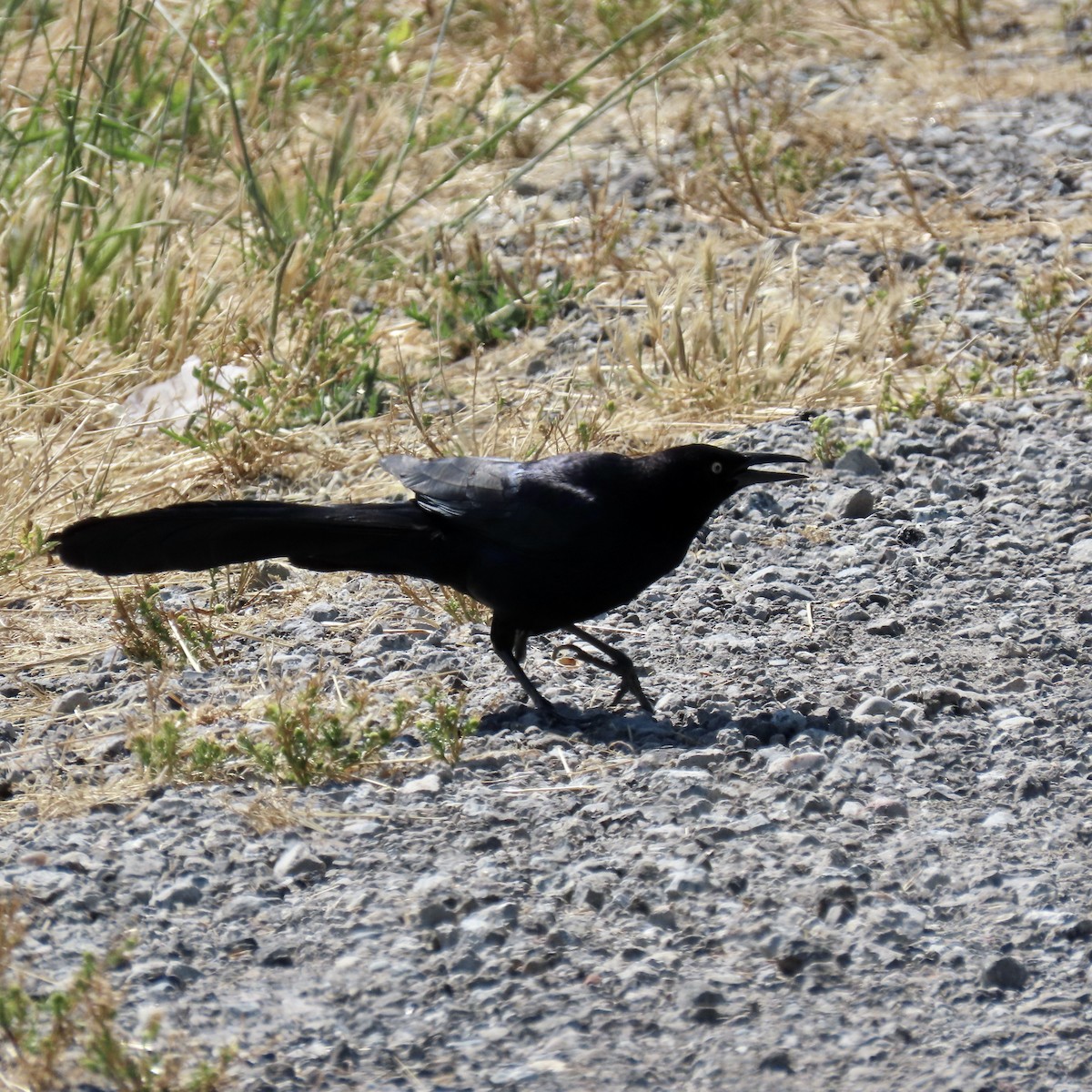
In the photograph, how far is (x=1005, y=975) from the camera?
2.79 metres

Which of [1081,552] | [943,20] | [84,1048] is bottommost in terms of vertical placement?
[1081,552]

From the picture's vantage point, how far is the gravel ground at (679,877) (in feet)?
8.63

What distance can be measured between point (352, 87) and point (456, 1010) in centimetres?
700

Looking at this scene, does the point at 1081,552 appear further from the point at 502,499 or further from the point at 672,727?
the point at 502,499

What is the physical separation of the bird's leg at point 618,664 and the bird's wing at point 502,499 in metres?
0.29

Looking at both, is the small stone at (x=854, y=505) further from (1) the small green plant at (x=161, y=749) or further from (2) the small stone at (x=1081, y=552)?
(1) the small green plant at (x=161, y=749)

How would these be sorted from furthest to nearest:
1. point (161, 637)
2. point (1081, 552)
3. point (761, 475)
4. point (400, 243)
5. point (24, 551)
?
Answer: point (400, 243) < point (24, 551) < point (1081, 552) < point (161, 637) < point (761, 475)

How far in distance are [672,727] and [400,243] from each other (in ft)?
13.5

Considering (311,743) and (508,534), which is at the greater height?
(508,534)

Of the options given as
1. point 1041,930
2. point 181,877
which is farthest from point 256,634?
point 1041,930

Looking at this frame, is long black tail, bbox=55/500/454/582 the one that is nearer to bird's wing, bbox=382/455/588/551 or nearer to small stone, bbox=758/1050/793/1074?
bird's wing, bbox=382/455/588/551

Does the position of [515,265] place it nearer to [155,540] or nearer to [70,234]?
[70,234]

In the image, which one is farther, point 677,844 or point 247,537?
point 247,537

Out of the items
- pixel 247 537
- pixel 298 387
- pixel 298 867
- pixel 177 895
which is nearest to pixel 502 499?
pixel 247 537
